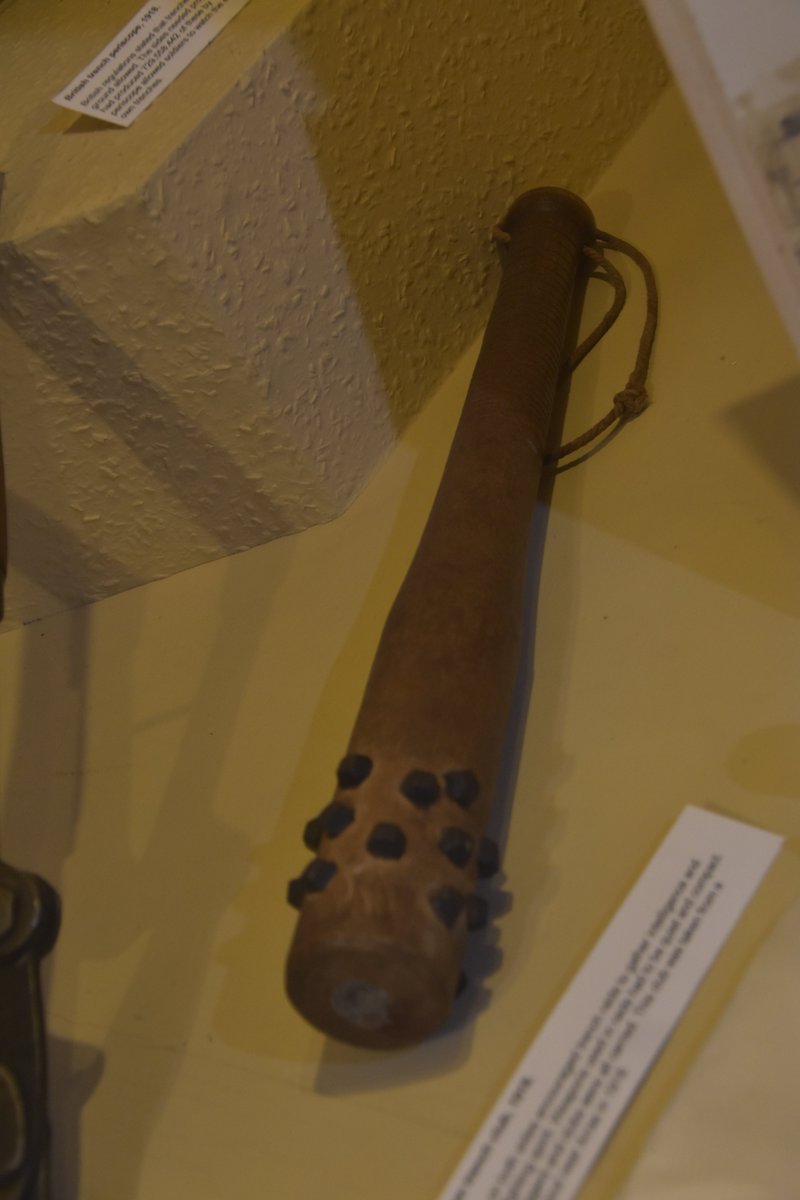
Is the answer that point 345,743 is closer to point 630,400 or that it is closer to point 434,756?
point 434,756

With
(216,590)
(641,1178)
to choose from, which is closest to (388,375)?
(216,590)

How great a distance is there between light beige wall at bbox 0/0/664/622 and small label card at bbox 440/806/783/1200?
618 mm

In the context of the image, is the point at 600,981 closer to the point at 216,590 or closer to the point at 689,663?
the point at 689,663

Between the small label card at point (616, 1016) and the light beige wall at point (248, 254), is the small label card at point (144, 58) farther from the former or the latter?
the small label card at point (616, 1016)

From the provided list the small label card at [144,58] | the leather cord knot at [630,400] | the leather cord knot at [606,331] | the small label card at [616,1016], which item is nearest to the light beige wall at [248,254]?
the small label card at [144,58]

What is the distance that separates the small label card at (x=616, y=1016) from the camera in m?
0.69

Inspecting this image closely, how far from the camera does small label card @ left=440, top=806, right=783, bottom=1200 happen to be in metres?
0.69

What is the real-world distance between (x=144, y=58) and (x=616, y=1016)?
99 centimetres

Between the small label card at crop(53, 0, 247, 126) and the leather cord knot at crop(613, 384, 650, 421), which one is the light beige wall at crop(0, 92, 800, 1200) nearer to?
the leather cord knot at crop(613, 384, 650, 421)

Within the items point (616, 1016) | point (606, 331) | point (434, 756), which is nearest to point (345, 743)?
point (434, 756)

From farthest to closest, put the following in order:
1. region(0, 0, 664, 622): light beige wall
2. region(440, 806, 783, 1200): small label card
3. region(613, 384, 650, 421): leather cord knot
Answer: region(613, 384, 650, 421): leather cord knot, region(0, 0, 664, 622): light beige wall, region(440, 806, 783, 1200): small label card

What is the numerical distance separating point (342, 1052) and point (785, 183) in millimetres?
725

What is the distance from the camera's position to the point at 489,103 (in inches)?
52.2

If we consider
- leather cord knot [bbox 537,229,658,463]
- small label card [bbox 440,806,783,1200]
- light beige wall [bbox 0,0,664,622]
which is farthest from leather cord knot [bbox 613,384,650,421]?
small label card [bbox 440,806,783,1200]
